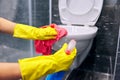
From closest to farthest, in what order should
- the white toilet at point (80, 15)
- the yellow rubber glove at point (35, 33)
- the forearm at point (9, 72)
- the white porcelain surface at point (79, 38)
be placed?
the forearm at point (9, 72), the yellow rubber glove at point (35, 33), the white porcelain surface at point (79, 38), the white toilet at point (80, 15)

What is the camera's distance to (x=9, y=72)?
70 cm

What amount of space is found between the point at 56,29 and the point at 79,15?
2.56 ft

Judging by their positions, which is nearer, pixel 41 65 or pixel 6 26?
pixel 41 65

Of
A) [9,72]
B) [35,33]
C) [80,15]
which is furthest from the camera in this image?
[80,15]

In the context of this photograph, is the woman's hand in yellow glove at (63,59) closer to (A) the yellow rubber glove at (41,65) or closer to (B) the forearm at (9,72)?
(A) the yellow rubber glove at (41,65)

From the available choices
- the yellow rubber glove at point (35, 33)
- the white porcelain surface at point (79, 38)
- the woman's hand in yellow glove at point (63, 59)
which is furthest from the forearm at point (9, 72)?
the white porcelain surface at point (79, 38)

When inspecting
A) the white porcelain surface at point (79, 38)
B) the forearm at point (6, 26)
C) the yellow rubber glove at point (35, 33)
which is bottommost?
the white porcelain surface at point (79, 38)

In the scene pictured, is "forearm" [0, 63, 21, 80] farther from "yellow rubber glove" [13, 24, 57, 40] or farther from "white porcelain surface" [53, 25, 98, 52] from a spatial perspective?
"white porcelain surface" [53, 25, 98, 52]

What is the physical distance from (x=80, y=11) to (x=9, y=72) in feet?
4.13

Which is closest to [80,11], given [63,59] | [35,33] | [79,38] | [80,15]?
[80,15]

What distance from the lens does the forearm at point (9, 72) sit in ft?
2.29

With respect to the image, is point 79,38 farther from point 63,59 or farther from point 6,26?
point 63,59

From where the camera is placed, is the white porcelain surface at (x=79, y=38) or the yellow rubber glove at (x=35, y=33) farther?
the white porcelain surface at (x=79, y=38)

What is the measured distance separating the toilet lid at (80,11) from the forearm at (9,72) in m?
1.20
